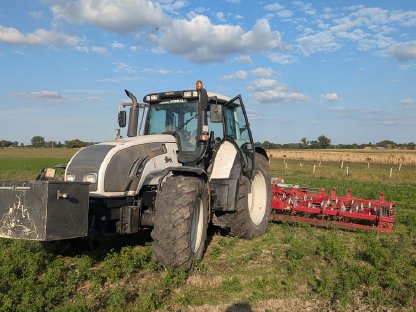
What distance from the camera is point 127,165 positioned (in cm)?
574

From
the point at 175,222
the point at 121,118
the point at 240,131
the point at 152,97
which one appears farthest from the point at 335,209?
the point at 175,222

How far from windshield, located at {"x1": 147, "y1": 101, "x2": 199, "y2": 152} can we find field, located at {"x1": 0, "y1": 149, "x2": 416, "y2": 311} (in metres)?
1.78

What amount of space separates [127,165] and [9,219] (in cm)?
162

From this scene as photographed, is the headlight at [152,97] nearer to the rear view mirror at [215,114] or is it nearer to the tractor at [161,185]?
the tractor at [161,185]

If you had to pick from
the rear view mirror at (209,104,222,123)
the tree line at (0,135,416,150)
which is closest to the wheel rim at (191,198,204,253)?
the rear view mirror at (209,104,222,123)

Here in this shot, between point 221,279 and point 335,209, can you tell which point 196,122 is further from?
point 335,209

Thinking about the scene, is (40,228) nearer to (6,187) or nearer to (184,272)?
(6,187)

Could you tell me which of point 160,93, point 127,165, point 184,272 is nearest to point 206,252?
point 184,272

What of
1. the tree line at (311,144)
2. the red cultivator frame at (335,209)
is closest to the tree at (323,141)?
Answer: the tree line at (311,144)

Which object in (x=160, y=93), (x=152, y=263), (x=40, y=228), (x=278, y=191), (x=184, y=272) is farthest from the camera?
(x=278, y=191)

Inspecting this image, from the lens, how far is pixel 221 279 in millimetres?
5492

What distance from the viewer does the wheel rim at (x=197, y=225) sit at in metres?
5.92

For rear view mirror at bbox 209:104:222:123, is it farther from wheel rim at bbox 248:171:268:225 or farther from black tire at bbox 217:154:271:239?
wheel rim at bbox 248:171:268:225

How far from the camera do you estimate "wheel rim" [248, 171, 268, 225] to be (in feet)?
27.4
